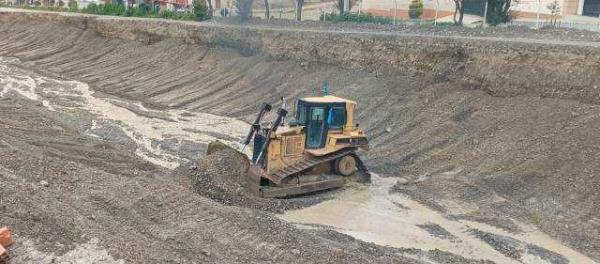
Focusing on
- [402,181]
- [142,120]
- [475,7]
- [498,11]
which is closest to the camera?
[402,181]

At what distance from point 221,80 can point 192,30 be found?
647cm

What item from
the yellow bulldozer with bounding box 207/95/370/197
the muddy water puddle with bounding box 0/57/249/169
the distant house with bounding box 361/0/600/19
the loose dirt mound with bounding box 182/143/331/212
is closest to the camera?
the loose dirt mound with bounding box 182/143/331/212

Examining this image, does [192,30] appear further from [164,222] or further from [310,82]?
[164,222]

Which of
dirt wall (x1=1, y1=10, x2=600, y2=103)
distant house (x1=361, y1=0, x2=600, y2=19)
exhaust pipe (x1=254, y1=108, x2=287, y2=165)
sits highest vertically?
distant house (x1=361, y1=0, x2=600, y2=19)

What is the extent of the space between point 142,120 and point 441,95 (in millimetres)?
12106

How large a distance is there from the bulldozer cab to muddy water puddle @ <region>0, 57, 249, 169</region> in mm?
5087

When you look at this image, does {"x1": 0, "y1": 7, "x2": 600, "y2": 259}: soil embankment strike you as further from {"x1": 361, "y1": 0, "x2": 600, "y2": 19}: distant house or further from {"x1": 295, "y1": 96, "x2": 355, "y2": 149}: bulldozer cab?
{"x1": 361, "y1": 0, "x2": 600, "y2": 19}: distant house

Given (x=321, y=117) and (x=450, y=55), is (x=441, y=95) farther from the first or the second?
(x=321, y=117)

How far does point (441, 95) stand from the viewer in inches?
812

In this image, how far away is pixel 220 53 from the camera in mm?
31266

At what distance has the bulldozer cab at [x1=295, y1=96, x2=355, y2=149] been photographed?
47.4 feet

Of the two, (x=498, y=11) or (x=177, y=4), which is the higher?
(x=498, y=11)

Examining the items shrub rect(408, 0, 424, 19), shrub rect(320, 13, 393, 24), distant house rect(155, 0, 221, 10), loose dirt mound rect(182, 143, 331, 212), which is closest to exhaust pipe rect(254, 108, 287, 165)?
loose dirt mound rect(182, 143, 331, 212)

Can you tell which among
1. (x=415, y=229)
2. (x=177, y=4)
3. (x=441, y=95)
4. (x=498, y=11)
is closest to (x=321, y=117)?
(x=415, y=229)
